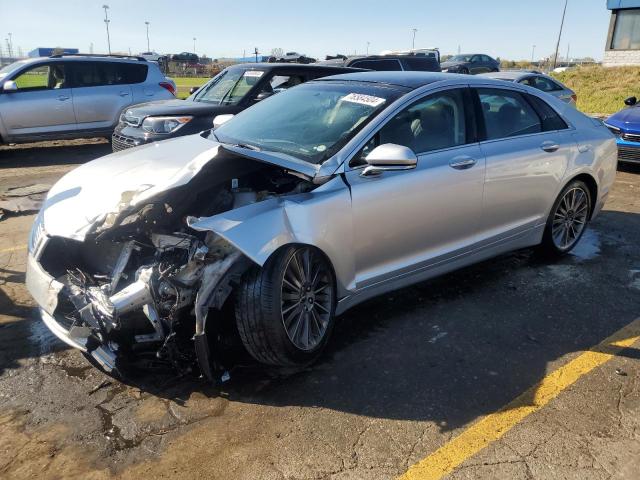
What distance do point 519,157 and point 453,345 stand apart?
1.72 m

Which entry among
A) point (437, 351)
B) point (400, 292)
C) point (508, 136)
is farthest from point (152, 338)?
point (508, 136)

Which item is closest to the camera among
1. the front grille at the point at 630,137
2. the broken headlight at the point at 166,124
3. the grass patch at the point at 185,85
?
the broken headlight at the point at 166,124

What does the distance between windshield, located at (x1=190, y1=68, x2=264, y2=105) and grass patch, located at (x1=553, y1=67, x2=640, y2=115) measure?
1453 centimetres

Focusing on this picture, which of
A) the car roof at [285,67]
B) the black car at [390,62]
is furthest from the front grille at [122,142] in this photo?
the black car at [390,62]

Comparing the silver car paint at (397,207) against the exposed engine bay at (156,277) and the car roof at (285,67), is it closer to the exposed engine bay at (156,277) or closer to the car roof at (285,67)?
the exposed engine bay at (156,277)

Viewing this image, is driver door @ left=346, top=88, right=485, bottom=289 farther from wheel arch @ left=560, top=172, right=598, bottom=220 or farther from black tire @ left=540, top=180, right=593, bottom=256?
wheel arch @ left=560, top=172, right=598, bottom=220

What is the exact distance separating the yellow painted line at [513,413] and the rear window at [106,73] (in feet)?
34.0

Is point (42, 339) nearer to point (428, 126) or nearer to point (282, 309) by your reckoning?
point (282, 309)

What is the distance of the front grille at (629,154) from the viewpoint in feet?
29.8

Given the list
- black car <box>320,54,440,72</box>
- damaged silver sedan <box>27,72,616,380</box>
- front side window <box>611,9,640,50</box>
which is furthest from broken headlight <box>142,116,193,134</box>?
front side window <box>611,9,640,50</box>

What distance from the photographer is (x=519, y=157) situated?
14.4ft

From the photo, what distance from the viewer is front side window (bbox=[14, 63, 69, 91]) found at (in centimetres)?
1034

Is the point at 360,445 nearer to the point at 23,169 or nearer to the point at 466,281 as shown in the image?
the point at 466,281

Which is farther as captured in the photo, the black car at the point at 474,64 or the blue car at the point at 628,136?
the black car at the point at 474,64
